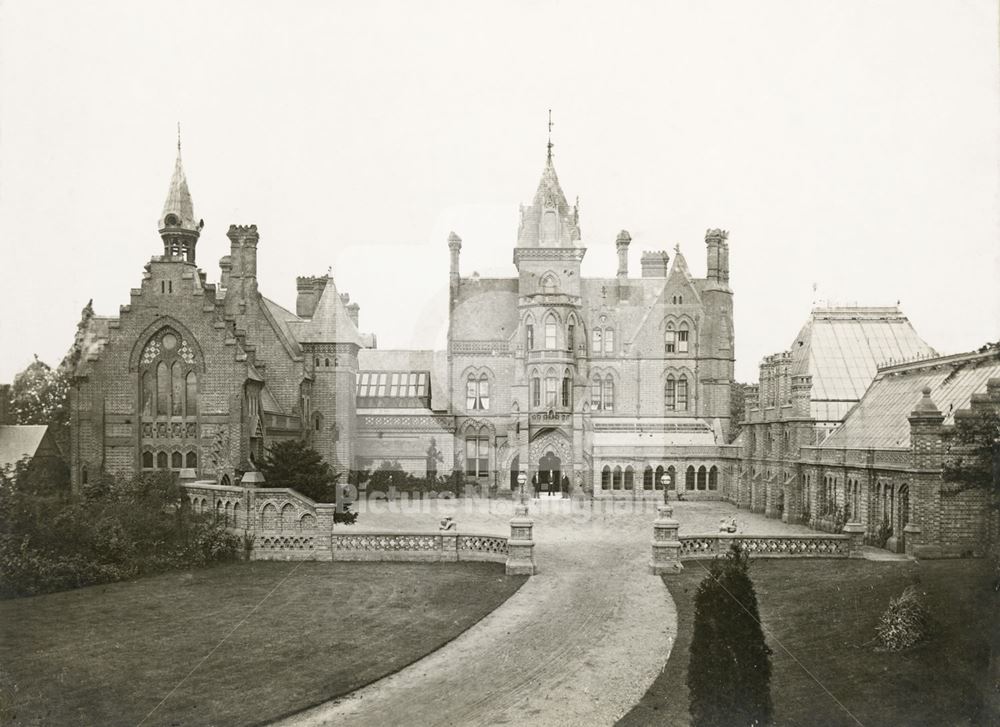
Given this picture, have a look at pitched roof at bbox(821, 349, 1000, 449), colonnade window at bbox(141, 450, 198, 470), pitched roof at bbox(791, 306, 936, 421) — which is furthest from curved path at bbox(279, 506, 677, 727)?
pitched roof at bbox(791, 306, 936, 421)

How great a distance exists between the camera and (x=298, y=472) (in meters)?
26.1

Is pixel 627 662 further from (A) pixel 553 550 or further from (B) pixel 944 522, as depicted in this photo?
(B) pixel 944 522

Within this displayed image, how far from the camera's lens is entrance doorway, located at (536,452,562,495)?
46906mm

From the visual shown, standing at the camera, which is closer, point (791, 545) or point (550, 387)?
point (791, 545)

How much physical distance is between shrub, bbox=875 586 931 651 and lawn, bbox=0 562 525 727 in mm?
8313

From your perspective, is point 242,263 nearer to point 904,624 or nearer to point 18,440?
point 18,440

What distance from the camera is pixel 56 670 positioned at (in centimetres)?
1338

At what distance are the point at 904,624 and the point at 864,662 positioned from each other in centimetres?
101

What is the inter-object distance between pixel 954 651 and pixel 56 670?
15257 millimetres

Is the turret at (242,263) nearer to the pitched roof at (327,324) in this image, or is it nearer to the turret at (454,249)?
the pitched roof at (327,324)

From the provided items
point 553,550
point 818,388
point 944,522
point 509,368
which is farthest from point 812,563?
point 509,368

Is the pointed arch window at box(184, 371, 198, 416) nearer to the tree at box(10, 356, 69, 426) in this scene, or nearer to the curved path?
the curved path

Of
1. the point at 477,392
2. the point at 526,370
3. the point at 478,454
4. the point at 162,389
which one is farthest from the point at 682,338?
the point at 162,389

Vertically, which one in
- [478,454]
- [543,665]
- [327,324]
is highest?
[327,324]
